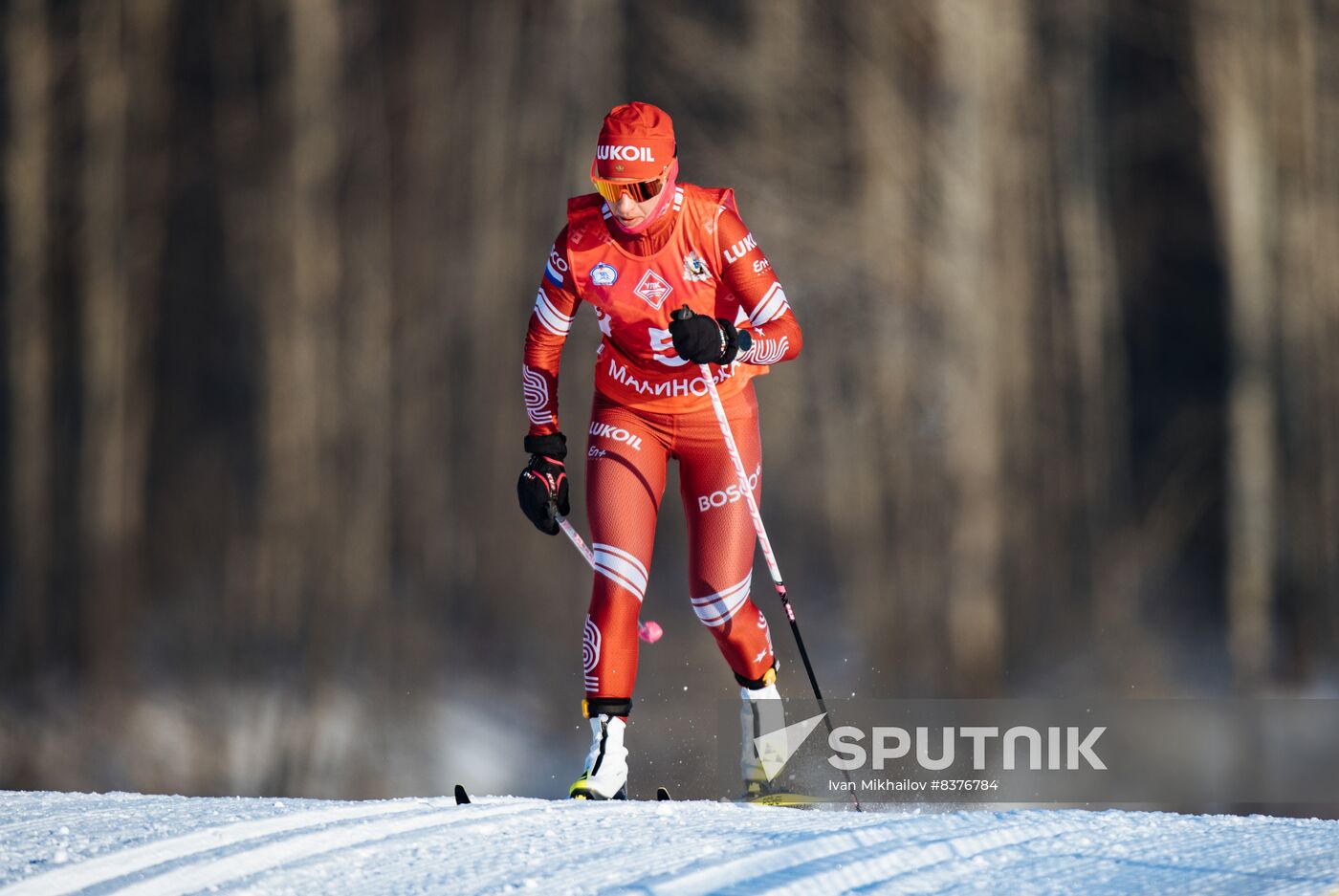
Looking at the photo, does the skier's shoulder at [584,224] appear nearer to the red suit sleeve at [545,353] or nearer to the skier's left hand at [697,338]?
the red suit sleeve at [545,353]

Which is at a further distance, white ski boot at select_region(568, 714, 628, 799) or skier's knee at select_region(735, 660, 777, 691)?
skier's knee at select_region(735, 660, 777, 691)

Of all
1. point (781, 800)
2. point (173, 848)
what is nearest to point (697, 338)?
point (781, 800)

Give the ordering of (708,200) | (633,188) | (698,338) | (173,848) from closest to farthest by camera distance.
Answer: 1. (173,848)
2. (698,338)
3. (633,188)
4. (708,200)

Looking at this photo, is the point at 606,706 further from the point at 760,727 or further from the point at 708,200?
the point at 708,200

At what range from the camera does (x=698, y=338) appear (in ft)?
10.5

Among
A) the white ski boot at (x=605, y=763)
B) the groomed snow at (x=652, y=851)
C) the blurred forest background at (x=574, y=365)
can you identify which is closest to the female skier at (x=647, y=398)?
the white ski boot at (x=605, y=763)

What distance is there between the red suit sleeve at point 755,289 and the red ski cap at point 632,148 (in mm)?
234

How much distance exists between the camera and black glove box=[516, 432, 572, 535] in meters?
3.49

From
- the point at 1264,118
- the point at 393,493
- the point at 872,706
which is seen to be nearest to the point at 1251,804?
the point at 872,706

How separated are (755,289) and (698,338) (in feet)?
1.05

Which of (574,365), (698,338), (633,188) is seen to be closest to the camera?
(698,338)

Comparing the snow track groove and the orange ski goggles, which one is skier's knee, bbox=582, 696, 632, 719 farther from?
the orange ski goggles

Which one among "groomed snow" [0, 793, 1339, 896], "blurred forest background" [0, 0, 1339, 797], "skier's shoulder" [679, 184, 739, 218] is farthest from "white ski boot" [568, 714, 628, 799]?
"blurred forest background" [0, 0, 1339, 797]

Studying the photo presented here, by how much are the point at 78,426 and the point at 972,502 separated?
153 inches
